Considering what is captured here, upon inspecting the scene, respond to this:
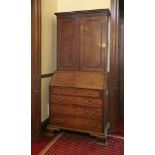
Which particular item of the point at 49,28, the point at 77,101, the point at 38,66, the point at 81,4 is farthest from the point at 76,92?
the point at 81,4

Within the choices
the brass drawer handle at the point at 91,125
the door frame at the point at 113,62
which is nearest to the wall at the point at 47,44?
the brass drawer handle at the point at 91,125

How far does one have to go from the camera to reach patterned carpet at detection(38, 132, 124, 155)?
262cm

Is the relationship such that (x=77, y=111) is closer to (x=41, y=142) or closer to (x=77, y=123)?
(x=77, y=123)

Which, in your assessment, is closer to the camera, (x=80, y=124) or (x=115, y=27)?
(x=80, y=124)

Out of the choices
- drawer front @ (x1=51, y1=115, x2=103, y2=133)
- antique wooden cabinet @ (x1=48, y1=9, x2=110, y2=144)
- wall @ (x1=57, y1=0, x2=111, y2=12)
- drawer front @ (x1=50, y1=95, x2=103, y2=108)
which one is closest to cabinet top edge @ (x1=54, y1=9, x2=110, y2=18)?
antique wooden cabinet @ (x1=48, y1=9, x2=110, y2=144)

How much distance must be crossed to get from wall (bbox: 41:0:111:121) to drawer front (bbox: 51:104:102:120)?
0.31 meters

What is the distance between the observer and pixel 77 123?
3.01 metres

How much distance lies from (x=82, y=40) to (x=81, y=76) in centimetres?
59

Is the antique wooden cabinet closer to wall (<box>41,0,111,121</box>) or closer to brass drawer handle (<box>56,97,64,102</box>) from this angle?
brass drawer handle (<box>56,97,64,102</box>)

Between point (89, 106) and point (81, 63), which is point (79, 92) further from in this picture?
point (81, 63)

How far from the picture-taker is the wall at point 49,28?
10.5 feet
